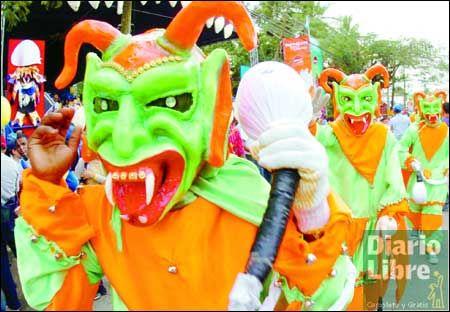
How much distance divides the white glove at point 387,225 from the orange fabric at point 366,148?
326mm

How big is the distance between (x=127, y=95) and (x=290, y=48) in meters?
9.59

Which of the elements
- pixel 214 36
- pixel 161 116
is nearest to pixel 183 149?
pixel 161 116

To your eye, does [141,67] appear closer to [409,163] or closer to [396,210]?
[396,210]

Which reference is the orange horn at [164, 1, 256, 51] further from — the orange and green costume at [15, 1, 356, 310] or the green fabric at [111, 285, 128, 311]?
the green fabric at [111, 285, 128, 311]

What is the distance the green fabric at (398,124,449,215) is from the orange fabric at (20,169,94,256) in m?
5.14

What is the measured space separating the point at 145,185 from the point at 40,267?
0.45 metres

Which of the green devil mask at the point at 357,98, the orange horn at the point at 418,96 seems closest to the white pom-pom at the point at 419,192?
the orange horn at the point at 418,96

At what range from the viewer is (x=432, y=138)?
693cm

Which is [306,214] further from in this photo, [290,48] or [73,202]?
[290,48]

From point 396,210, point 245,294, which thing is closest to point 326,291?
point 245,294

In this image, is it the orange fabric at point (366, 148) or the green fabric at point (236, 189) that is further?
the orange fabric at point (366, 148)

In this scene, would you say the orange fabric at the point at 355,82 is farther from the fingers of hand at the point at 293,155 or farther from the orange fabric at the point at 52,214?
the orange fabric at the point at 52,214

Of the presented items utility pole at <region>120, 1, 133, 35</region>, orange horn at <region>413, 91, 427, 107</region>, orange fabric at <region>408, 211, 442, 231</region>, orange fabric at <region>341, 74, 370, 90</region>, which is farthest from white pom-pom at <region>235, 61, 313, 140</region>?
utility pole at <region>120, 1, 133, 35</region>

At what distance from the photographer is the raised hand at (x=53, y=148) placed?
1956 millimetres
